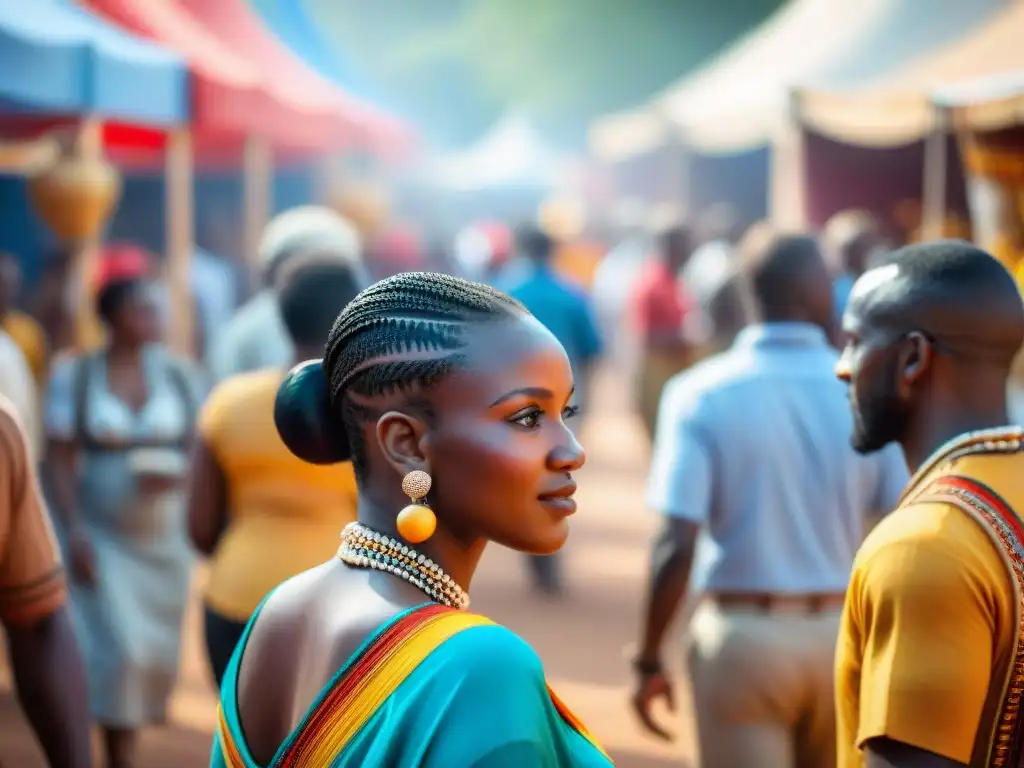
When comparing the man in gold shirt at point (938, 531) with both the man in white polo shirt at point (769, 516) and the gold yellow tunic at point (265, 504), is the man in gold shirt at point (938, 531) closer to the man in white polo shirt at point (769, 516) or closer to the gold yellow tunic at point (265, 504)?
the man in white polo shirt at point (769, 516)

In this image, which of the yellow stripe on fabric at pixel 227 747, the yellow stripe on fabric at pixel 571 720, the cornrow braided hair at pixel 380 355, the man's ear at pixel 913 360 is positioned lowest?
the yellow stripe on fabric at pixel 227 747

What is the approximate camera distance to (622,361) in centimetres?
1898

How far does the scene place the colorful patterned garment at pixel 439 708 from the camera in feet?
5.41

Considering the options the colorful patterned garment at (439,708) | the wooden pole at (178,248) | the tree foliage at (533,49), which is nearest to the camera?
the colorful patterned garment at (439,708)

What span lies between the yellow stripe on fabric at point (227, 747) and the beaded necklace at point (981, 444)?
4.13 feet

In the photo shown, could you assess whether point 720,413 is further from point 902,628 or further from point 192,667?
point 192,667

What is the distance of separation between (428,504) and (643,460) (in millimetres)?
13195

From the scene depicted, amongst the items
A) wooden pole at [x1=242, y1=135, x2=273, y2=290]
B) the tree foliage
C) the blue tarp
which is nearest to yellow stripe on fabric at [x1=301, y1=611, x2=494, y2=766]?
the blue tarp

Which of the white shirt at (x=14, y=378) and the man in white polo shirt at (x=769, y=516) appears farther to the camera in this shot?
the white shirt at (x=14, y=378)

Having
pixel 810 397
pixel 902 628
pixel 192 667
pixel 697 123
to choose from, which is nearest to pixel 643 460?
pixel 697 123

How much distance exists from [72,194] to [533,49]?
49.6m

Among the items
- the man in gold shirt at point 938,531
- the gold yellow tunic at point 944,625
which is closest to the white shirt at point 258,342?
the man in gold shirt at point 938,531

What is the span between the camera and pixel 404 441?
194 cm

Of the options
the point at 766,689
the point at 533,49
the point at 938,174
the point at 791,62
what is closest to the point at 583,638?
the point at 938,174
